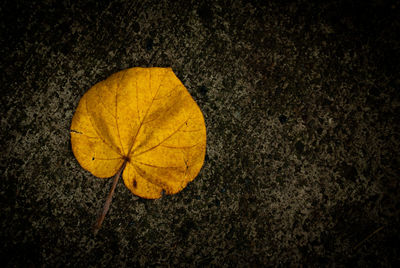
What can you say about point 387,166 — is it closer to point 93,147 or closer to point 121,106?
point 121,106

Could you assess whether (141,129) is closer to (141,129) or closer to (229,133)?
(141,129)

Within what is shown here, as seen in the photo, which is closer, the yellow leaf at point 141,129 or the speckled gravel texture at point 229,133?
the yellow leaf at point 141,129

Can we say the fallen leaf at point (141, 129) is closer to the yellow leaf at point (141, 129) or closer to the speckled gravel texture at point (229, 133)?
the yellow leaf at point (141, 129)

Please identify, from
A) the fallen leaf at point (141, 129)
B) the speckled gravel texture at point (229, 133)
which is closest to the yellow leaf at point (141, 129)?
the fallen leaf at point (141, 129)

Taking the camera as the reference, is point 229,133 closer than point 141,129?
No

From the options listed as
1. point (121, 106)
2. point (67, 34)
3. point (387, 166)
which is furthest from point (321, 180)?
point (67, 34)

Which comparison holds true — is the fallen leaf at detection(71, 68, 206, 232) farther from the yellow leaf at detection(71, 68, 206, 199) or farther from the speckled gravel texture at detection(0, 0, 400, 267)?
the speckled gravel texture at detection(0, 0, 400, 267)

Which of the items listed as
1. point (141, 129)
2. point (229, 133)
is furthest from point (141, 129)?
point (229, 133)
